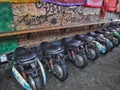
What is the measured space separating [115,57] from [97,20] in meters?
2.55

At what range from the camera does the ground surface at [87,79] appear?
11.5 feet

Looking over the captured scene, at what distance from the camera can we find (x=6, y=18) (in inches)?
154

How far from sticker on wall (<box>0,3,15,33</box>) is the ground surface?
120 cm

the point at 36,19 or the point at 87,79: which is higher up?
the point at 36,19

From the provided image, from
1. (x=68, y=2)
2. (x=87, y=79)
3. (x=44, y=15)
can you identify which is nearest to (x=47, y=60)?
(x=87, y=79)

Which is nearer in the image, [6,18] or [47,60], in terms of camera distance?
[47,60]

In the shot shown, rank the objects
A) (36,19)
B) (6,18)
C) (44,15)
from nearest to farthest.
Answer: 1. (6,18)
2. (36,19)
3. (44,15)

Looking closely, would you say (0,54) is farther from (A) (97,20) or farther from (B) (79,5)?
(A) (97,20)

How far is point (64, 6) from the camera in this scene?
5.35 metres

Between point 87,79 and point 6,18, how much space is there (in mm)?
2683

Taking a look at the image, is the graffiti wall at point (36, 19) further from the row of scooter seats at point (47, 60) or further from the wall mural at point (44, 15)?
the row of scooter seats at point (47, 60)

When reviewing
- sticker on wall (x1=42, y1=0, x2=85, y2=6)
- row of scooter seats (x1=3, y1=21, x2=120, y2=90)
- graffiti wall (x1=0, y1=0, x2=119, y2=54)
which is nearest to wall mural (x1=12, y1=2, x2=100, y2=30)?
graffiti wall (x1=0, y1=0, x2=119, y2=54)

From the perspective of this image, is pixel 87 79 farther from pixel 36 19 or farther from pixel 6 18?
pixel 6 18

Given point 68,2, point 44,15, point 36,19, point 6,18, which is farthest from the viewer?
point 68,2
